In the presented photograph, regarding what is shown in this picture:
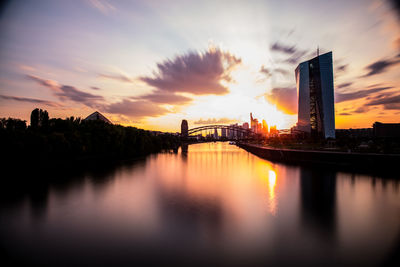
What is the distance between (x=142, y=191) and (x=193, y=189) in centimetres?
488

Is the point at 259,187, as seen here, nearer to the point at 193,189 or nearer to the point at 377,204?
the point at 193,189

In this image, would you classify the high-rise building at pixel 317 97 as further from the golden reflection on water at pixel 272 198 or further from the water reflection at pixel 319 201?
the golden reflection on water at pixel 272 198

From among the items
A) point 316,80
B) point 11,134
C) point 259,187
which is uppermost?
point 316,80

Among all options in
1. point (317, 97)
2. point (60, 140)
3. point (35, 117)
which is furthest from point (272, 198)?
point (317, 97)

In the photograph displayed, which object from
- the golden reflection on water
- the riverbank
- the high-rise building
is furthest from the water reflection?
the high-rise building

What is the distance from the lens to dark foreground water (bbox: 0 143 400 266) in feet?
26.9

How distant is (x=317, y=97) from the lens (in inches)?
3812

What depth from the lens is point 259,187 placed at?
70.8ft

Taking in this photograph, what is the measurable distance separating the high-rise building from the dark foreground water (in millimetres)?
82695

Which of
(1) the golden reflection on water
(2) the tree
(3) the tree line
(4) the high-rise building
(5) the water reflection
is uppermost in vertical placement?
(4) the high-rise building

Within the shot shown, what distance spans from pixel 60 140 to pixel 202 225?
2685 centimetres

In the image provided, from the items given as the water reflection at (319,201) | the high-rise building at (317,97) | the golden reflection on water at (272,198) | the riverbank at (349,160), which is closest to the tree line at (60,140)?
the golden reflection on water at (272,198)

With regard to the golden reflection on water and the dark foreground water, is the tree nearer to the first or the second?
the dark foreground water

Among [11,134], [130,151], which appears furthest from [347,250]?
[130,151]
